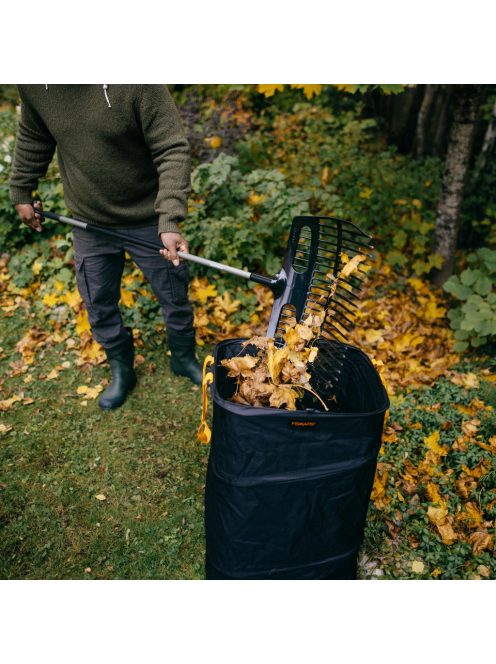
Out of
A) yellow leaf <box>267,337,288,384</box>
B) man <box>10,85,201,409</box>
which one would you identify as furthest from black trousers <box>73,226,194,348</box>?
yellow leaf <box>267,337,288,384</box>

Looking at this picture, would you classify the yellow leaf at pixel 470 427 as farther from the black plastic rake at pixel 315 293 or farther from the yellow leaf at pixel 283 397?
the yellow leaf at pixel 283 397

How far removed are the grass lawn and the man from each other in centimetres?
32

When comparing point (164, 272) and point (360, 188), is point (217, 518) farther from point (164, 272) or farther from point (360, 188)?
point (360, 188)

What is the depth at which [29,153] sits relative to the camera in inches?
97.0

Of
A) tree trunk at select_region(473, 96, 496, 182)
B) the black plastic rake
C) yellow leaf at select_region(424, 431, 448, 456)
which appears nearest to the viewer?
the black plastic rake

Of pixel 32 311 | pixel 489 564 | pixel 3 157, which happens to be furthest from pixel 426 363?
pixel 3 157

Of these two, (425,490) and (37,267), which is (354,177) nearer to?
(37,267)

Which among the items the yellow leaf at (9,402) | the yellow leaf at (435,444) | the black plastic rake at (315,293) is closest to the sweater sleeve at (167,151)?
the black plastic rake at (315,293)

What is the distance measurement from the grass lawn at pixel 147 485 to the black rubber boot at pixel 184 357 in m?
0.07

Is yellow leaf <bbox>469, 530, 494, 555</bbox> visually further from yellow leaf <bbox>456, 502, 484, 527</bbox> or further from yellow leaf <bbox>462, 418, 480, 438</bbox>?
yellow leaf <bbox>462, 418, 480, 438</bbox>

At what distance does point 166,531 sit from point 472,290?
8.36 feet

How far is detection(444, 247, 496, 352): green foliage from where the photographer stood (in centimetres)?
306

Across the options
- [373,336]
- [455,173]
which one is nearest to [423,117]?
[455,173]

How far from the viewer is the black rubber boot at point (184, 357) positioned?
2906 mm
